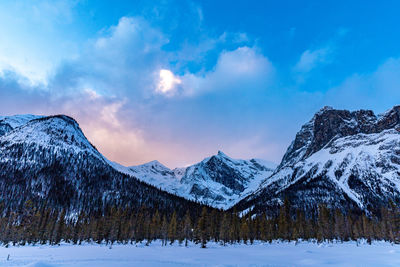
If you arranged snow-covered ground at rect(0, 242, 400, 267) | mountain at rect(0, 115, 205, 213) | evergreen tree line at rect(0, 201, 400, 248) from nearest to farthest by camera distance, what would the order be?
snow-covered ground at rect(0, 242, 400, 267)
evergreen tree line at rect(0, 201, 400, 248)
mountain at rect(0, 115, 205, 213)

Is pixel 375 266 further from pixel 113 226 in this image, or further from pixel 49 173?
pixel 49 173

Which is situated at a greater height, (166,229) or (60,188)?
(60,188)

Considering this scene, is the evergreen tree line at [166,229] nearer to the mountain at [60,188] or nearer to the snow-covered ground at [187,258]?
the snow-covered ground at [187,258]

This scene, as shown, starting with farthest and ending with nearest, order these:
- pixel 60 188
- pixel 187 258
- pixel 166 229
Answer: pixel 60 188
pixel 166 229
pixel 187 258

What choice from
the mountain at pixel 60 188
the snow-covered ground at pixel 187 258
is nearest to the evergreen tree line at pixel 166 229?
the snow-covered ground at pixel 187 258

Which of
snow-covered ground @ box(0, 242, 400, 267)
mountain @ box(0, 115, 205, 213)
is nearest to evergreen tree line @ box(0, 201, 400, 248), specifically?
snow-covered ground @ box(0, 242, 400, 267)

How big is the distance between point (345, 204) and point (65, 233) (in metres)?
187

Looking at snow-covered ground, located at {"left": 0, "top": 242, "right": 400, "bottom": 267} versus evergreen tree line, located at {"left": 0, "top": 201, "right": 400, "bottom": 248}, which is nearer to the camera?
snow-covered ground, located at {"left": 0, "top": 242, "right": 400, "bottom": 267}

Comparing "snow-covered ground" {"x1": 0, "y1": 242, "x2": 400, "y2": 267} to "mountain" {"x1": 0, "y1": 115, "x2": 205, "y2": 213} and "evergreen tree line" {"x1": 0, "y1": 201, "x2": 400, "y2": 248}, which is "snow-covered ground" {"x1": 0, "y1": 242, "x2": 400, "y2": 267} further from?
"mountain" {"x1": 0, "y1": 115, "x2": 205, "y2": 213}

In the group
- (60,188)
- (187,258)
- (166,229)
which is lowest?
(187,258)

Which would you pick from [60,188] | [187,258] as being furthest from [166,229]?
[60,188]

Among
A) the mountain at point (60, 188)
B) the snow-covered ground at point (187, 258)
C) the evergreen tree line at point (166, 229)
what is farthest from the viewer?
the mountain at point (60, 188)

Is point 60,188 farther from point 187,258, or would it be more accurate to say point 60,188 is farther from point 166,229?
point 187,258

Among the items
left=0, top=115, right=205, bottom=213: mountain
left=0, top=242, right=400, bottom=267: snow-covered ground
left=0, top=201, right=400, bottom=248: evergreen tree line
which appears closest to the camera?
left=0, top=242, right=400, bottom=267: snow-covered ground
